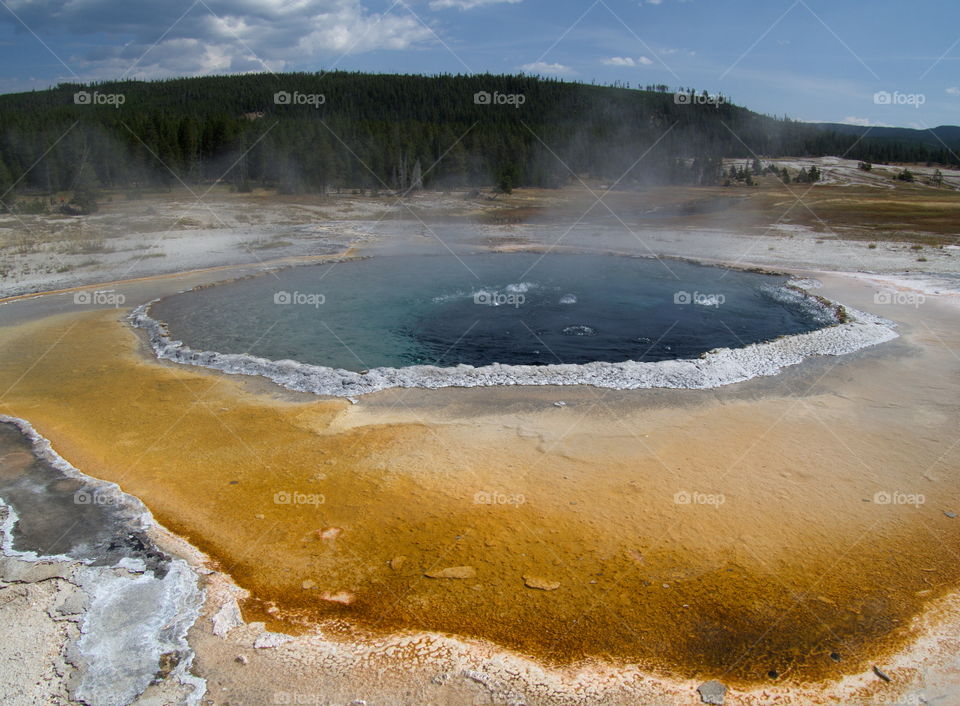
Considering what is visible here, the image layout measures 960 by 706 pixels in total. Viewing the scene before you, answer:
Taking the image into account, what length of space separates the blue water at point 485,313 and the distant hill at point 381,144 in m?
14.8

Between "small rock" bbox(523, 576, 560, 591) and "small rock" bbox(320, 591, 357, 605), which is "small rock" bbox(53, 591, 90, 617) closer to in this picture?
"small rock" bbox(320, 591, 357, 605)

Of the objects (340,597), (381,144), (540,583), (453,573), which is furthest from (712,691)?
(381,144)

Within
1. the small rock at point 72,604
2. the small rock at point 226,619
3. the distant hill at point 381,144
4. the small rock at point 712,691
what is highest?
the distant hill at point 381,144

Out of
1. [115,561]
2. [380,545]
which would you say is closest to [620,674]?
[380,545]

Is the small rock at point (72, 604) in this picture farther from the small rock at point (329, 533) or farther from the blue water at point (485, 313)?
the blue water at point (485, 313)

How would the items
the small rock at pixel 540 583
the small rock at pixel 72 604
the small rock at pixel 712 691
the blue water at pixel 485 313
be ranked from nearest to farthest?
the small rock at pixel 712 691
the small rock at pixel 72 604
the small rock at pixel 540 583
the blue water at pixel 485 313

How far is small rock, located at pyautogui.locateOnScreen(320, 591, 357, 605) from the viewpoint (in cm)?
544

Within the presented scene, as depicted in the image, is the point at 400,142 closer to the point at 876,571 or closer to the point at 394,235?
the point at 394,235

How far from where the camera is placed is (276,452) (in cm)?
812

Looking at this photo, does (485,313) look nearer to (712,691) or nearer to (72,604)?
(72,604)

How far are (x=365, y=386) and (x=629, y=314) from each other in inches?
296

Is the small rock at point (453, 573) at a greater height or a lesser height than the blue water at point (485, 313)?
lesser

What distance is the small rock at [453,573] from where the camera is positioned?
5.76m

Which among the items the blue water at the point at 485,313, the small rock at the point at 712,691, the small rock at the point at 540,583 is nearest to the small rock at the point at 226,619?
the small rock at the point at 540,583
